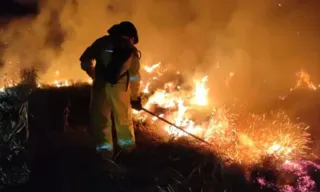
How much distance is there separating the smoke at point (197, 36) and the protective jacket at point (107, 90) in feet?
12.6

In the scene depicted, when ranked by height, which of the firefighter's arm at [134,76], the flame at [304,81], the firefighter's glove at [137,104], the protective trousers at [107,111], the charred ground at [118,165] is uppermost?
the flame at [304,81]

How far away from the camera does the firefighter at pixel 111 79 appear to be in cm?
573

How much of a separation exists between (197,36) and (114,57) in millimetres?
4652

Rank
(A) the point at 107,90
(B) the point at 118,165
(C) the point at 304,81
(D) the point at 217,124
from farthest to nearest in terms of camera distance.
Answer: (C) the point at 304,81, (D) the point at 217,124, (B) the point at 118,165, (A) the point at 107,90

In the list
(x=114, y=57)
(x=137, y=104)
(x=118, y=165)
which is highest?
(x=114, y=57)

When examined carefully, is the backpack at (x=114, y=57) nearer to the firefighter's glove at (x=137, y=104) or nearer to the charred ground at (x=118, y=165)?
the firefighter's glove at (x=137, y=104)

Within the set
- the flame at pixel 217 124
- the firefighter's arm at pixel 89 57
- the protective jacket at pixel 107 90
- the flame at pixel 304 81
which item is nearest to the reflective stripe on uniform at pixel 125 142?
the protective jacket at pixel 107 90

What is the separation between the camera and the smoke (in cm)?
984

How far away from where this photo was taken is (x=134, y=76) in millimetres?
5980

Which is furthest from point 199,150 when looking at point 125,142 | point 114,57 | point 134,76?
point 114,57

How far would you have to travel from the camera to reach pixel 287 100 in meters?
9.89

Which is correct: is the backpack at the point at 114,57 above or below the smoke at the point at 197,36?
below

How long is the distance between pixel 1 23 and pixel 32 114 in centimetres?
525

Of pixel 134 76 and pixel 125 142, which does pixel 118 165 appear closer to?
pixel 125 142
